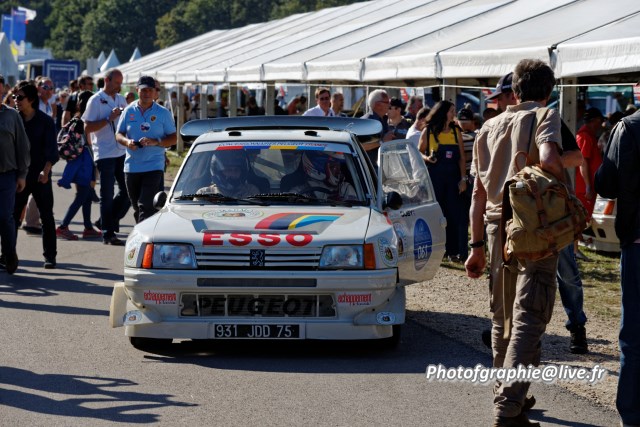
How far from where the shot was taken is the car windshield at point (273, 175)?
876cm

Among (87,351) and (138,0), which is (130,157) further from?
(138,0)

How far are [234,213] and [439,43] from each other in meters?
8.95

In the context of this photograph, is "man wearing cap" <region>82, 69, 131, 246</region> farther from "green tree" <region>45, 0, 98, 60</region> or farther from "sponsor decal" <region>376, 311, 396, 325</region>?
"green tree" <region>45, 0, 98, 60</region>

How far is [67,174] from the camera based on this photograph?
602 inches

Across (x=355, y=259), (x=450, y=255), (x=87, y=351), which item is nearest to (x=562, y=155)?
(x=355, y=259)

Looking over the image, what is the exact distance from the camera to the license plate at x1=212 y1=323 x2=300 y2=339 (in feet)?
25.3

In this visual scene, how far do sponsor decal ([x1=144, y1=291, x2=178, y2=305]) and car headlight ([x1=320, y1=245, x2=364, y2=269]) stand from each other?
993 mm

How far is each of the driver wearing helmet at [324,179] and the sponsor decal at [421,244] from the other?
0.64m

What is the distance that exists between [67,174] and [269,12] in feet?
399

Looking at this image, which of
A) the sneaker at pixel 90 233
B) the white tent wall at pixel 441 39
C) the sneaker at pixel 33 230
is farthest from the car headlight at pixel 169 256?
the sneaker at pixel 33 230

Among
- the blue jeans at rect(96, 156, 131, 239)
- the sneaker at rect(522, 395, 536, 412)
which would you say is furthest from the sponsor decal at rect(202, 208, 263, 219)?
the blue jeans at rect(96, 156, 131, 239)

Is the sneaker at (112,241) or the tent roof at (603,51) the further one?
the sneaker at (112,241)

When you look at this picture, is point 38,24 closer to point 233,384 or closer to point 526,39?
point 526,39

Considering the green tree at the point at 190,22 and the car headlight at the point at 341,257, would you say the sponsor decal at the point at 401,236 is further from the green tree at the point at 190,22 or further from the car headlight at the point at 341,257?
the green tree at the point at 190,22
